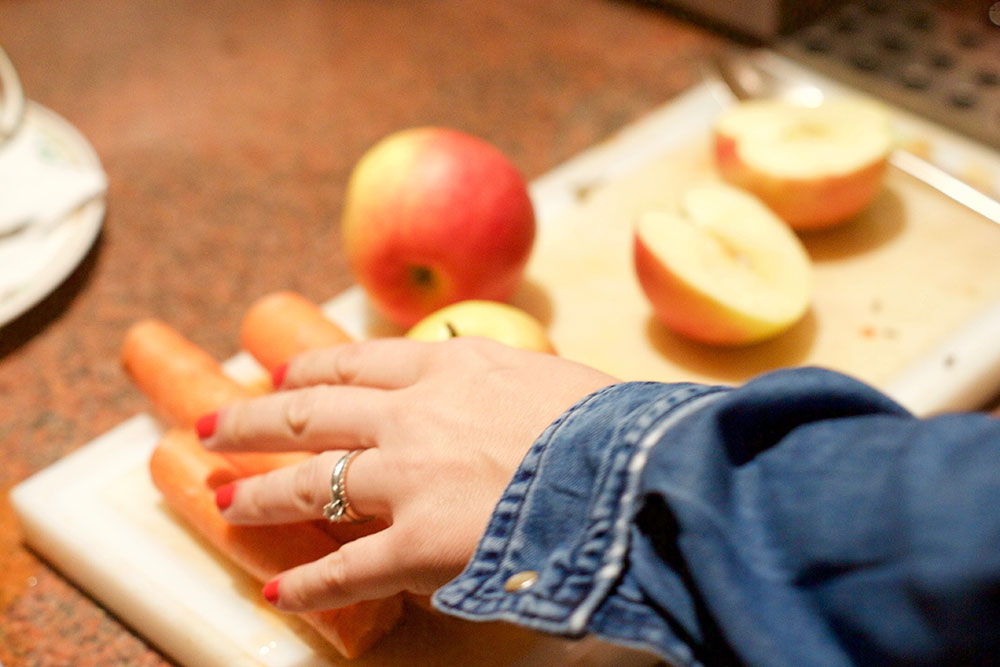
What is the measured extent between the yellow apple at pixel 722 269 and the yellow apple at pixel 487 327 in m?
0.15

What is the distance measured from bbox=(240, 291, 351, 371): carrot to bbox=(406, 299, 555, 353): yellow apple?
0.09 m

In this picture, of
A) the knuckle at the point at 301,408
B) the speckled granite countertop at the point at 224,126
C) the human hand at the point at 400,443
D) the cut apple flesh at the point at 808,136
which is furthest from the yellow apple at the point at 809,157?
the knuckle at the point at 301,408

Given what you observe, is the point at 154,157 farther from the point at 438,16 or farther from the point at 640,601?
the point at 640,601

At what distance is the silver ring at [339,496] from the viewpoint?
0.57m

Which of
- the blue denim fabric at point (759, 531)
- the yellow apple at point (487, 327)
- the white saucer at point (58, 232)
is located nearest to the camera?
the blue denim fabric at point (759, 531)

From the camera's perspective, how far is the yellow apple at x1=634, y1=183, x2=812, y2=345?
2.70 feet

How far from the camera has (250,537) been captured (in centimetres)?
66

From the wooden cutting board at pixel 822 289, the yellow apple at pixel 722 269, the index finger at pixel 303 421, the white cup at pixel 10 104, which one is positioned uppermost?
the white cup at pixel 10 104

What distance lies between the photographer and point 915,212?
1006 mm

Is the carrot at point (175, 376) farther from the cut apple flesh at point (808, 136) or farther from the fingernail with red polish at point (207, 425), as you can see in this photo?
the cut apple flesh at point (808, 136)

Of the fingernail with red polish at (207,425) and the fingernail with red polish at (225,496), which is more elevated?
the fingernail with red polish at (207,425)

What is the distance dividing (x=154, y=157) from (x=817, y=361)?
1.00 meters

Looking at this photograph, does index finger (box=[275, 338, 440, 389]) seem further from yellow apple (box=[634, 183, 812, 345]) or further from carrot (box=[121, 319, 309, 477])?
yellow apple (box=[634, 183, 812, 345])

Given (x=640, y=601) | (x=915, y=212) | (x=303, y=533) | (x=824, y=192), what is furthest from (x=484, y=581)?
(x=915, y=212)
